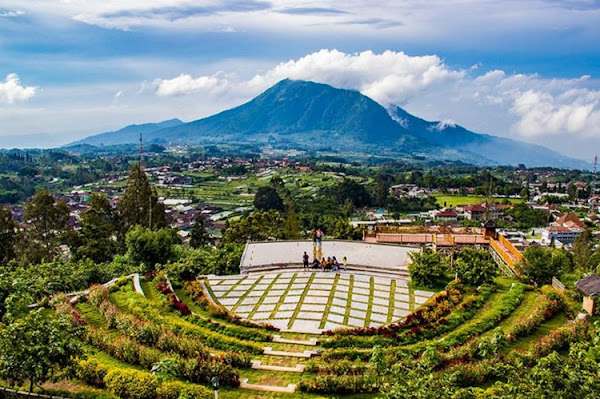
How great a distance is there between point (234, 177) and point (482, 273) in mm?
81560

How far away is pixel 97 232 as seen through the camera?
2492 centimetres

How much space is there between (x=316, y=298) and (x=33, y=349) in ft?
27.5

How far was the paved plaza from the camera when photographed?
42.5 feet

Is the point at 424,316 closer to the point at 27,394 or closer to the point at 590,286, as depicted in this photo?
the point at 590,286

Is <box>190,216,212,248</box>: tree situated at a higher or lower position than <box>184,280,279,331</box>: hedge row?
lower

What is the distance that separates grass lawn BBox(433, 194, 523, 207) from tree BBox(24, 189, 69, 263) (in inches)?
2312

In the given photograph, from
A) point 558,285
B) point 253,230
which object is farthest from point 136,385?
point 253,230

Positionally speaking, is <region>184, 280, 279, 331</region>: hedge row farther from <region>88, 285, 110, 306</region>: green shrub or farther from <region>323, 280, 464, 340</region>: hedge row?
<region>88, 285, 110, 306</region>: green shrub

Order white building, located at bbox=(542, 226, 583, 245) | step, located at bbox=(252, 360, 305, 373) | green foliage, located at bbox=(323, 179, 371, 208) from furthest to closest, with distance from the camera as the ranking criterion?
1. green foliage, located at bbox=(323, 179, 371, 208)
2. white building, located at bbox=(542, 226, 583, 245)
3. step, located at bbox=(252, 360, 305, 373)

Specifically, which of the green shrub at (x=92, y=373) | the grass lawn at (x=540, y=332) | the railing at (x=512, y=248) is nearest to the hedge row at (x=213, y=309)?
the green shrub at (x=92, y=373)

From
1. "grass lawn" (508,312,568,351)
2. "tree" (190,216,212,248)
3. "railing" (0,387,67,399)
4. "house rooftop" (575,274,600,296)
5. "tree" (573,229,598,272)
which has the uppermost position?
"house rooftop" (575,274,600,296)

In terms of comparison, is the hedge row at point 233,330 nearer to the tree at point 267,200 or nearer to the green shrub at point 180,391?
the green shrub at point 180,391

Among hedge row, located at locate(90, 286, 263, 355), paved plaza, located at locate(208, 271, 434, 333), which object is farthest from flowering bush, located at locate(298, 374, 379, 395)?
paved plaza, located at locate(208, 271, 434, 333)

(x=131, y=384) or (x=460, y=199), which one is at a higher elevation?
(x=131, y=384)
